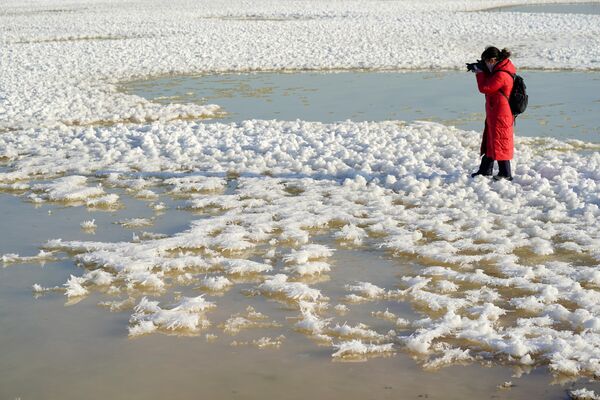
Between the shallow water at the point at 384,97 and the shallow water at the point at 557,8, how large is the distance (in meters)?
28.1

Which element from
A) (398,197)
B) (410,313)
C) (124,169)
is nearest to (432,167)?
(398,197)

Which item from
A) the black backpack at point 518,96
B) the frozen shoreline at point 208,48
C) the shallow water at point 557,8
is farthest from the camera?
the shallow water at point 557,8

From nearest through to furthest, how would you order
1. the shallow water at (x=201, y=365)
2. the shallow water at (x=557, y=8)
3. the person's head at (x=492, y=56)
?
the shallow water at (x=201, y=365), the person's head at (x=492, y=56), the shallow water at (x=557, y=8)

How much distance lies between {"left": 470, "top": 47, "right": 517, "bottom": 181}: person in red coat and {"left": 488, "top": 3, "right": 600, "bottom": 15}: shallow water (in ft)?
132

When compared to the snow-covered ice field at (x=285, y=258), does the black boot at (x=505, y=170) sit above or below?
above

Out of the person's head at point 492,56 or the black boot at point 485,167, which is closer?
the person's head at point 492,56

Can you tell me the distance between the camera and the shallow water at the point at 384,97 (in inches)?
612

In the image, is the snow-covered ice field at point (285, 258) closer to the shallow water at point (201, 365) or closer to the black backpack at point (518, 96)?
the shallow water at point (201, 365)

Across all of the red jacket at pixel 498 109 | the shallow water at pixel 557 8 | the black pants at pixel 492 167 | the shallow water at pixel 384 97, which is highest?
the shallow water at pixel 557 8

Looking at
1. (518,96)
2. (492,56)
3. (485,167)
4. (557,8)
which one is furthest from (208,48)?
(557,8)

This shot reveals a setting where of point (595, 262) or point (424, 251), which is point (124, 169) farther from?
point (595, 262)

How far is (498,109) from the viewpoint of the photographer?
34.2 ft

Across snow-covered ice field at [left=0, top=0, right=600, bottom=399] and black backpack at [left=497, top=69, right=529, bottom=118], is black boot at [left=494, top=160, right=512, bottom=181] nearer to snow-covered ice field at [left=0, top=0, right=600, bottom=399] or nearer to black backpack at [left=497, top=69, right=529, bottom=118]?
snow-covered ice field at [left=0, top=0, right=600, bottom=399]

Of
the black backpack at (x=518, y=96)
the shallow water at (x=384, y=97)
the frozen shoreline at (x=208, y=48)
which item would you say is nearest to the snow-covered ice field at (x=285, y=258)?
the frozen shoreline at (x=208, y=48)
